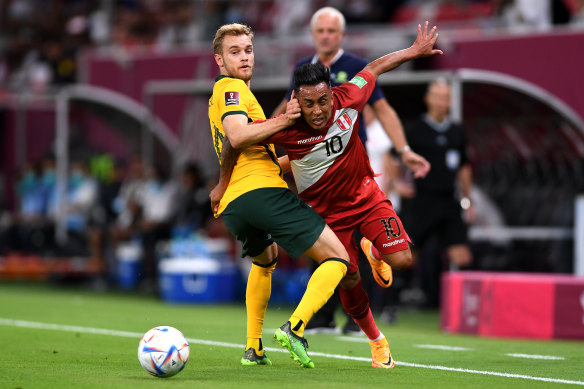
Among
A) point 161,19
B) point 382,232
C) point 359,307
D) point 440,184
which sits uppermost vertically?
point 161,19

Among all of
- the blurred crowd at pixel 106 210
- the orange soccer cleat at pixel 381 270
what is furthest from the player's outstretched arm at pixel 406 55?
the blurred crowd at pixel 106 210

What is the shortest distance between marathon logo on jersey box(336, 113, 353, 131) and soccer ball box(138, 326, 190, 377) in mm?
1560

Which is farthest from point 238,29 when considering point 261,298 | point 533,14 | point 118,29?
point 118,29

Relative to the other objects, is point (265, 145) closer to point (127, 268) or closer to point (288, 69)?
point (288, 69)

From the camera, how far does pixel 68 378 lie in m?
6.11

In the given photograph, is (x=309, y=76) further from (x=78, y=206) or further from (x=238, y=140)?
(x=78, y=206)

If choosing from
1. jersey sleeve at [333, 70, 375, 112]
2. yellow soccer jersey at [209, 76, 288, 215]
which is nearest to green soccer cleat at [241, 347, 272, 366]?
yellow soccer jersey at [209, 76, 288, 215]

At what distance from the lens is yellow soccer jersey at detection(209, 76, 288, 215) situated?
6.39m

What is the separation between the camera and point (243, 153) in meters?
6.49

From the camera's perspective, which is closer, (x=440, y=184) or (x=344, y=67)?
(x=344, y=67)

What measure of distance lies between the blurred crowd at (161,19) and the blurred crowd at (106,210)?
6.53ft

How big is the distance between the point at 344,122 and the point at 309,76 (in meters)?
0.40

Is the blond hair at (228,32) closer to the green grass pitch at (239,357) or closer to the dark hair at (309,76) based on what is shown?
the dark hair at (309,76)

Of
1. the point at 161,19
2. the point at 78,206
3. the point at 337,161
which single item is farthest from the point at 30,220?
the point at 337,161
